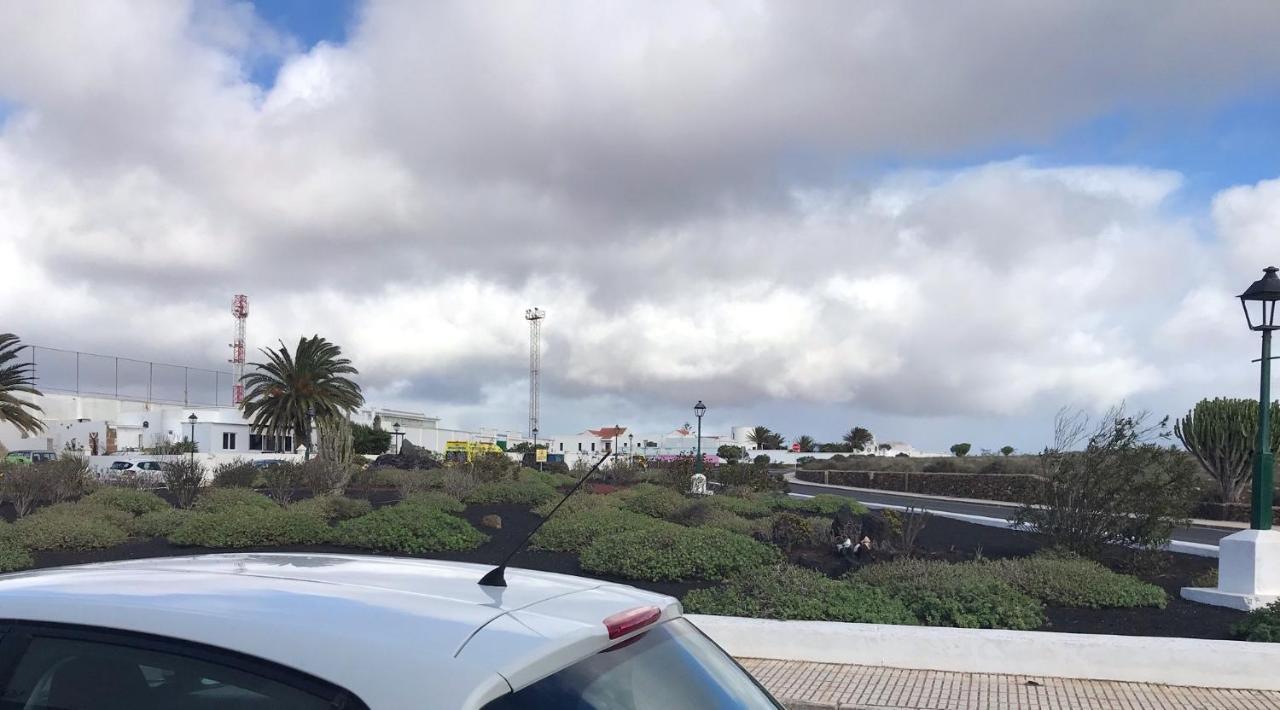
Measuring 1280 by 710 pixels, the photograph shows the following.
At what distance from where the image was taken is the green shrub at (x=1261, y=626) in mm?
9180

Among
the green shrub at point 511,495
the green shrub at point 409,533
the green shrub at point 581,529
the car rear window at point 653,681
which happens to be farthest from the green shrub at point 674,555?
the car rear window at point 653,681

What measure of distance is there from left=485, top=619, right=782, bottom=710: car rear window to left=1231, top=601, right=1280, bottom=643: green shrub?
8.02 m

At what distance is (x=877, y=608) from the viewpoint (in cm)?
1038

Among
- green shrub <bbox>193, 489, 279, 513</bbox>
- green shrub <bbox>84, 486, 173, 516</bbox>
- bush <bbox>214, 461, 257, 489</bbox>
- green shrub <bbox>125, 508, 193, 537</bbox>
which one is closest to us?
green shrub <bbox>125, 508, 193, 537</bbox>

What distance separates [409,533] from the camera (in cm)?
1509

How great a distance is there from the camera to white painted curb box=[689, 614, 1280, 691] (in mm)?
8492

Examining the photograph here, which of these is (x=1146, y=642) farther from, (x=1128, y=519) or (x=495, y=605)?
(x=495, y=605)

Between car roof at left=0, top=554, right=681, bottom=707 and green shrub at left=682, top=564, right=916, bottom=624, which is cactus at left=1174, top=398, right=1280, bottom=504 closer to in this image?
green shrub at left=682, top=564, right=916, bottom=624

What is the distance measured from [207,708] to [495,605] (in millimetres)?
661

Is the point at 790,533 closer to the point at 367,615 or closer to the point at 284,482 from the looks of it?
Result: the point at 284,482

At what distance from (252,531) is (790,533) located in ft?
25.7

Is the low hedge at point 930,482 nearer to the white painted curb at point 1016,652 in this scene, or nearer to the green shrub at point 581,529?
the green shrub at point 581,529

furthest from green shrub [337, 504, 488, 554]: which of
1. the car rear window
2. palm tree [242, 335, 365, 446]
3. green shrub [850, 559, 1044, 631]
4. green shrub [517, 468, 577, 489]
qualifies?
palm tree [242, 335, 365, 446]

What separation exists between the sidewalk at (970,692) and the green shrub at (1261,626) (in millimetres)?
1017
